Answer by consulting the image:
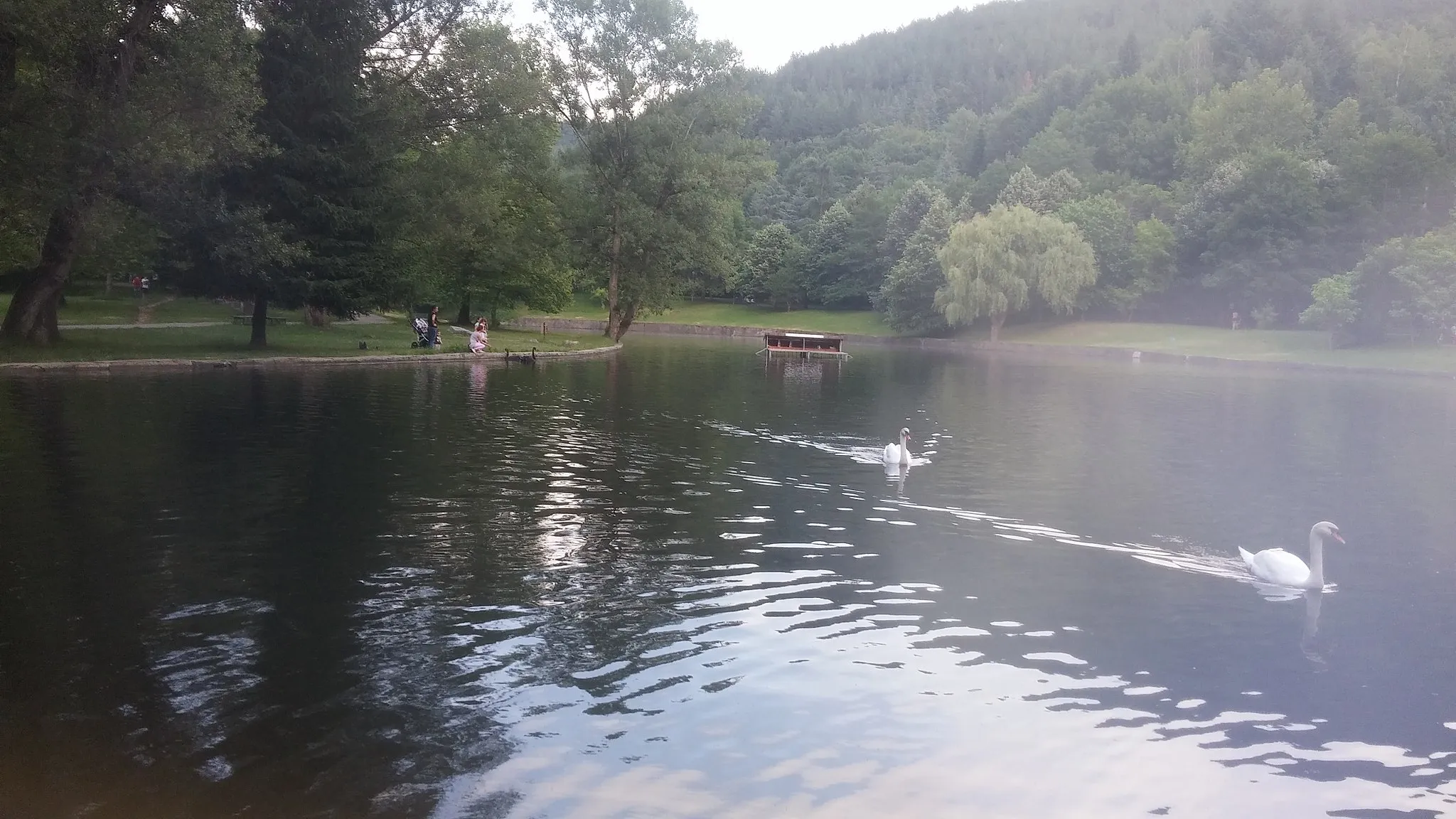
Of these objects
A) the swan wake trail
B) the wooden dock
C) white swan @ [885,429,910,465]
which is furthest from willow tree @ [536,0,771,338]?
the swan wake trail

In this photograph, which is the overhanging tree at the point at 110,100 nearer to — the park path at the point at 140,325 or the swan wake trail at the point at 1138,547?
the park path at the point at 140,325

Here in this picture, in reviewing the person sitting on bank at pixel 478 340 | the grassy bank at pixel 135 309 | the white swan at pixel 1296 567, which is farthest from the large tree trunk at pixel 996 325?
the white swan at pixel 1296 567

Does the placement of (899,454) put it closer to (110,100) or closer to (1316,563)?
(1316,563)

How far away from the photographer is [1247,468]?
76.0ft

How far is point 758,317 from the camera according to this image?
366 ft

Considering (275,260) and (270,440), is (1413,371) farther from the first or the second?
(270,440)

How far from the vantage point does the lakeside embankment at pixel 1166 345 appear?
6431 cm

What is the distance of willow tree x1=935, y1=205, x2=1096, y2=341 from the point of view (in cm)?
8181

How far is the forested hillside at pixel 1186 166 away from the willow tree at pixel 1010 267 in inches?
185

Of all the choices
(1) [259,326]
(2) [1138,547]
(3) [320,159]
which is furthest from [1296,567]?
(1) [259,326]

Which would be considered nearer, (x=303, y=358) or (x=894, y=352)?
(x=303, y=358)

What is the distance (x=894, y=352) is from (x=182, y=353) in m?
45.7

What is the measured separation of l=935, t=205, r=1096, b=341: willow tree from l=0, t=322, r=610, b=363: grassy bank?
107 ft

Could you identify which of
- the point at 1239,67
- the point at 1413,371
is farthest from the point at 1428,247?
the point at 1239,67
